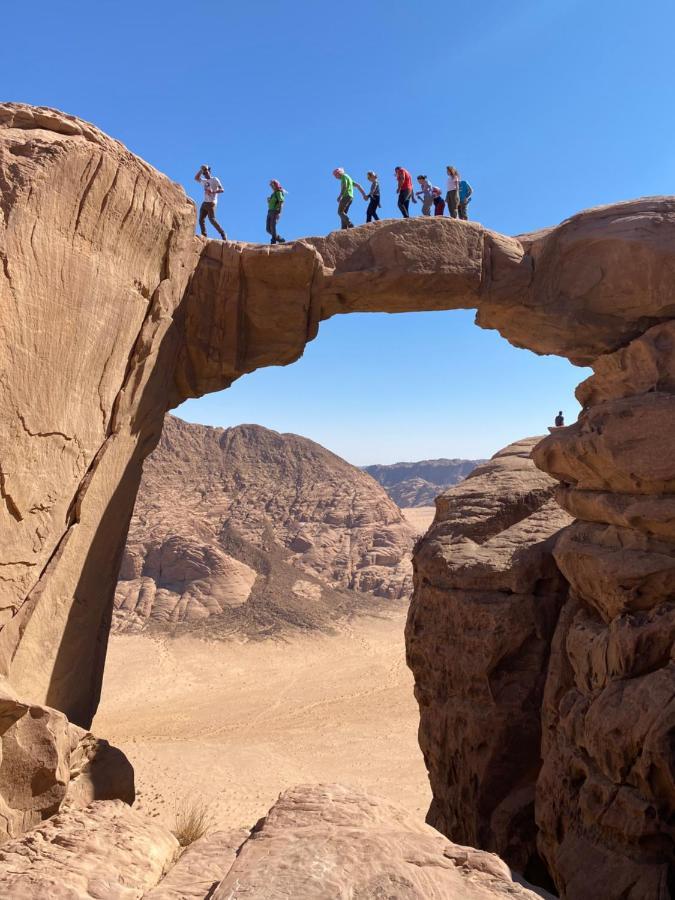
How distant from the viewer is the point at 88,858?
4.80m

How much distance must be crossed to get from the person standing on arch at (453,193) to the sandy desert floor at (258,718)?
9806 millimetres

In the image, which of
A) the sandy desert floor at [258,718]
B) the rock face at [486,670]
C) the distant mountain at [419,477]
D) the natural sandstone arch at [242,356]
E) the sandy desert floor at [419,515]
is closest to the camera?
the natural sandstone arch at [242,356]

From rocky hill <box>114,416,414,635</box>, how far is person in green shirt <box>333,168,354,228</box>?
57.8ft

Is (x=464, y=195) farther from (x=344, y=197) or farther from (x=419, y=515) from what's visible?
(x=419, y=515)

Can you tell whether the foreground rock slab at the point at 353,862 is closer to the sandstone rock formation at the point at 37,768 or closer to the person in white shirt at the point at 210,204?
the sandstone rock formation at the point at 37,768

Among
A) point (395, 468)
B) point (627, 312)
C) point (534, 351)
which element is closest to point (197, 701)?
point (534, 351)

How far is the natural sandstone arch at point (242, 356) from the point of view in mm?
6996

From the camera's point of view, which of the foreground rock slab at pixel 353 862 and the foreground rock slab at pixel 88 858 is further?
the foreground rock slab at pixel 88 858

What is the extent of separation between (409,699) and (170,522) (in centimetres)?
1485

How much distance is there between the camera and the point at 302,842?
4.39 metres

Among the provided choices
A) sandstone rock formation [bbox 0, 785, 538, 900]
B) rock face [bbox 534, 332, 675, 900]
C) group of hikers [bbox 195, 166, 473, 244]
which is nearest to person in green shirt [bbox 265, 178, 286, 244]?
group of hikers [bbox 195, 166, 473, 244]

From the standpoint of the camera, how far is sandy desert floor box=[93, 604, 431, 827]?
1312cm

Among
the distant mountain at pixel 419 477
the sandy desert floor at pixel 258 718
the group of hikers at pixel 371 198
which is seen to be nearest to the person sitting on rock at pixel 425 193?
the group of hikers at pixel 371 198

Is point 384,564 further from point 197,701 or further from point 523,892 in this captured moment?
point 523,892
